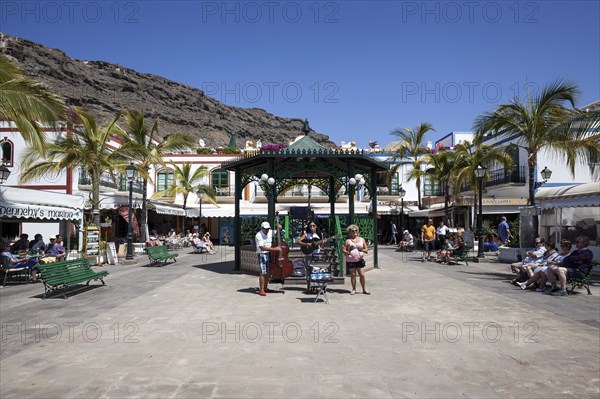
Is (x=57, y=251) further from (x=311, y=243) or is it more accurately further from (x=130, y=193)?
(x=311, y=243)

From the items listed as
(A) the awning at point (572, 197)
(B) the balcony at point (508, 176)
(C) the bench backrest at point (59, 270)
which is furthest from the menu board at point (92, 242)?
(B) the balcony at point (508, 176)

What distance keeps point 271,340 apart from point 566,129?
452 inches

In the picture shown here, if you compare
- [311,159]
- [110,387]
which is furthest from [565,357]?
[311,159]

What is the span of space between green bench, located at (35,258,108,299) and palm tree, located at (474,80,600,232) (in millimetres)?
13447

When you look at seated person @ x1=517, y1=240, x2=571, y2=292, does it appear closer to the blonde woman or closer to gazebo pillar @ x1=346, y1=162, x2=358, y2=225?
the blonde woman

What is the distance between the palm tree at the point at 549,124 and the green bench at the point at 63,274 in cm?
1345

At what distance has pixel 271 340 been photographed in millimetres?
6035

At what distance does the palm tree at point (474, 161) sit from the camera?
770 inches

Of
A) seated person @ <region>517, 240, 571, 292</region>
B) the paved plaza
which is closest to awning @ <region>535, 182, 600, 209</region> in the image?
seated person @ <region>517, 240, 571, 292</region>

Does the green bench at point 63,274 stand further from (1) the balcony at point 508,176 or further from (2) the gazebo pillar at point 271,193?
(1) the balcony at point 508,176

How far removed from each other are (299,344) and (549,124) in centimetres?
1315

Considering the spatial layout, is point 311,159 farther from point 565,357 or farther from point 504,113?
point 565,357

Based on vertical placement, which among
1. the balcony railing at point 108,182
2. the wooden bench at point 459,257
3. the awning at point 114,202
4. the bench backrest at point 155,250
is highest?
the balcony railing at point 108,182

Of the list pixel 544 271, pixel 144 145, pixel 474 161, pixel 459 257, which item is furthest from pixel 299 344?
pixel 474 161
